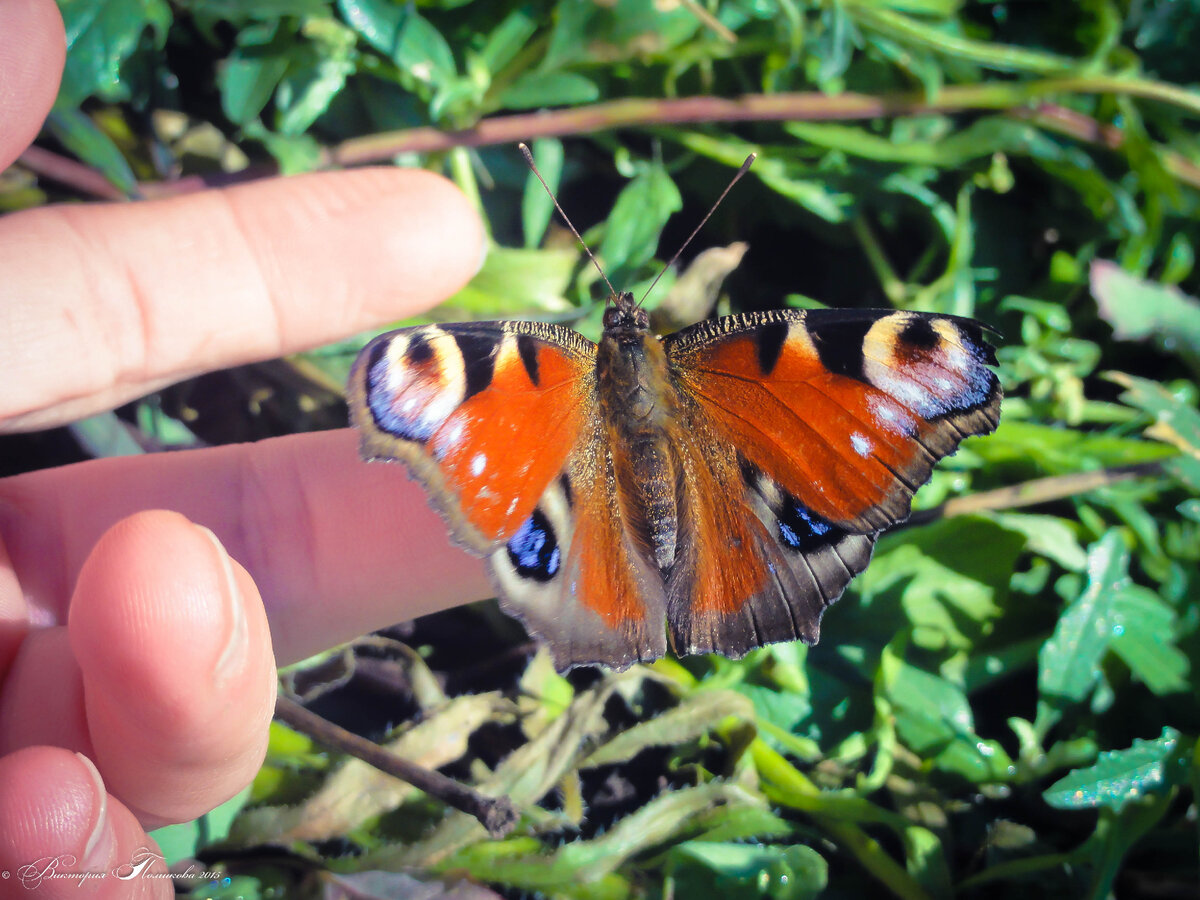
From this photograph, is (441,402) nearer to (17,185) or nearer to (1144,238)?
(17,185)

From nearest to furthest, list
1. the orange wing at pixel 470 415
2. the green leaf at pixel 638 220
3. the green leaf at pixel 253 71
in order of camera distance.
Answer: the orange wing at pixel 470 415, the green leaf at pixel 253 71, the green leaf at pixel 638 220

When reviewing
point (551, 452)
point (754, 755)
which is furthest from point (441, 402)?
point (754, 755)

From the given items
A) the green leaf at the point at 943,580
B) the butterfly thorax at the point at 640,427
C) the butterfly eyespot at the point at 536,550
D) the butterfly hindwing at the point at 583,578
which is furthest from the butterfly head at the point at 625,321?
the green leaf at the point at 943,580

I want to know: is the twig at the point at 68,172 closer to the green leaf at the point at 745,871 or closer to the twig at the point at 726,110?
the twig at the point at 726,110

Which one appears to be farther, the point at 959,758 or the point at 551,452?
the point at 959,758

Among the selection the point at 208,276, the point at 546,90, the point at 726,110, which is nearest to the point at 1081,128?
the point at 726,110
